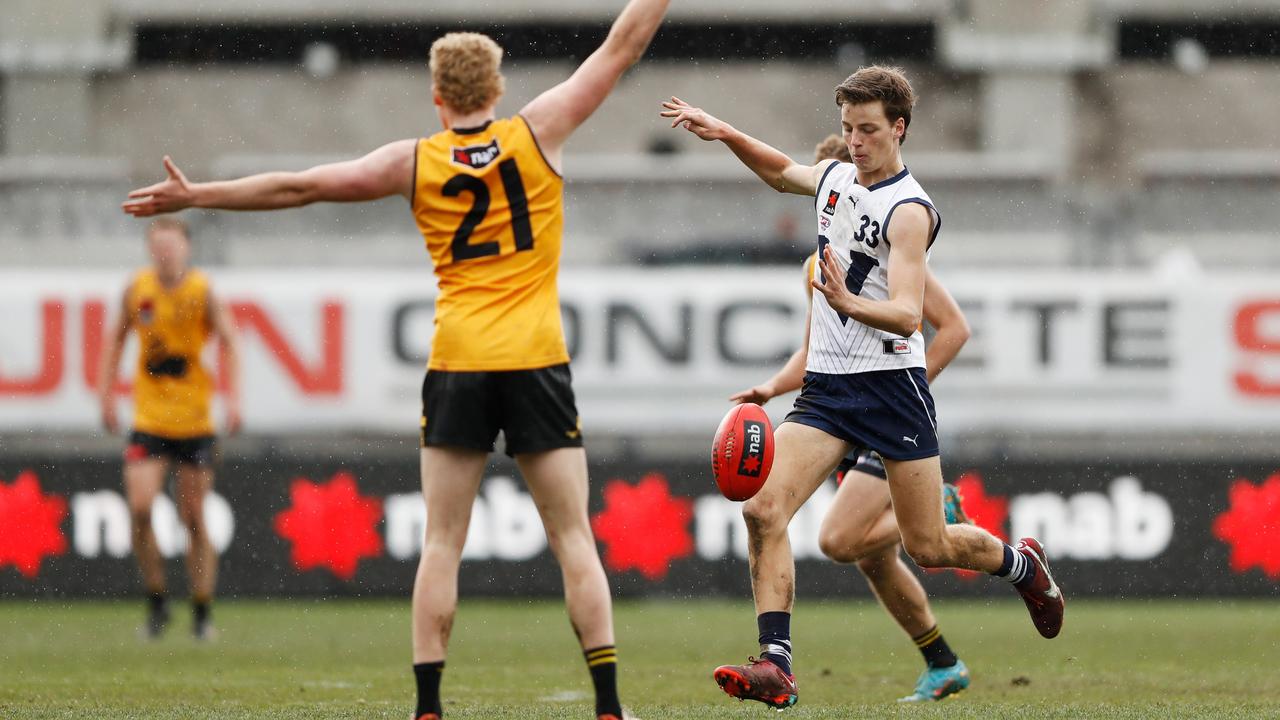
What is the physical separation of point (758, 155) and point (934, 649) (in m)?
2.38

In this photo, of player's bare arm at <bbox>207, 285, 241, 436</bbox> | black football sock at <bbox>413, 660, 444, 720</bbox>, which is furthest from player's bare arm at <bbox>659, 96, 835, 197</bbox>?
player's bare arm at <bbox>207, 285, 241, 436</bbox>

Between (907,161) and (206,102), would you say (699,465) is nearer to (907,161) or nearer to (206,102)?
(907,161)

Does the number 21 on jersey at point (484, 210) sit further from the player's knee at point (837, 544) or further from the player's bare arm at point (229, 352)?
the player's bare arm at point (229, 352)

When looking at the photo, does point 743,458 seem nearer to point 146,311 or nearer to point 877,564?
point 877,564

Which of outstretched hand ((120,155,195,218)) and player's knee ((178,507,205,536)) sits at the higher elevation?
outstretched hand ((120,155,195,218))

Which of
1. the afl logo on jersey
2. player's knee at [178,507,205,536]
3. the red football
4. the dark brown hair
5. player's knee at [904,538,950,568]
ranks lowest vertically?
player's knee at [178,507,205,536]

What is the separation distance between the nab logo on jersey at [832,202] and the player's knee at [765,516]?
3.74ft

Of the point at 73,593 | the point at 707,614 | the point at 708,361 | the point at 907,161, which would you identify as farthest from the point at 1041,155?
the point at 73,593

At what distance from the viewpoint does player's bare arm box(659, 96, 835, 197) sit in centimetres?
713

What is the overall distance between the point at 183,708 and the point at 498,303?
2.58 meters

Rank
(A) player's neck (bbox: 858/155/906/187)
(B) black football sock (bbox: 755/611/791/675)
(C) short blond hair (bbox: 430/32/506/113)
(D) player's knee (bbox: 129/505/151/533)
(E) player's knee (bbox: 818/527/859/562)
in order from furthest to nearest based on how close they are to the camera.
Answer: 1. (D) player's knee (bbox: 129/505/151/533)
2. (E) player's knee (bbox: 818/527/859/562)
3. (A) player's neck (bbox: 858/155/906/187)
4. (B) black football sock (bbox: 755/611/791/675)
5. (C) short blond hair (bbox: 430/32/506/113)

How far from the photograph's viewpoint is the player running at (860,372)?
22.4ft

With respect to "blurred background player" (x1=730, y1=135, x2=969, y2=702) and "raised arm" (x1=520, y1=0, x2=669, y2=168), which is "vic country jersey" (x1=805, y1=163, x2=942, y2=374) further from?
"raised arm" (x1=520, y1=0, x2=669, y2=168)

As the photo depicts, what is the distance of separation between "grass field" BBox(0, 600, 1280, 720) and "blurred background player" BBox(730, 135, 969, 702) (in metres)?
0.22
